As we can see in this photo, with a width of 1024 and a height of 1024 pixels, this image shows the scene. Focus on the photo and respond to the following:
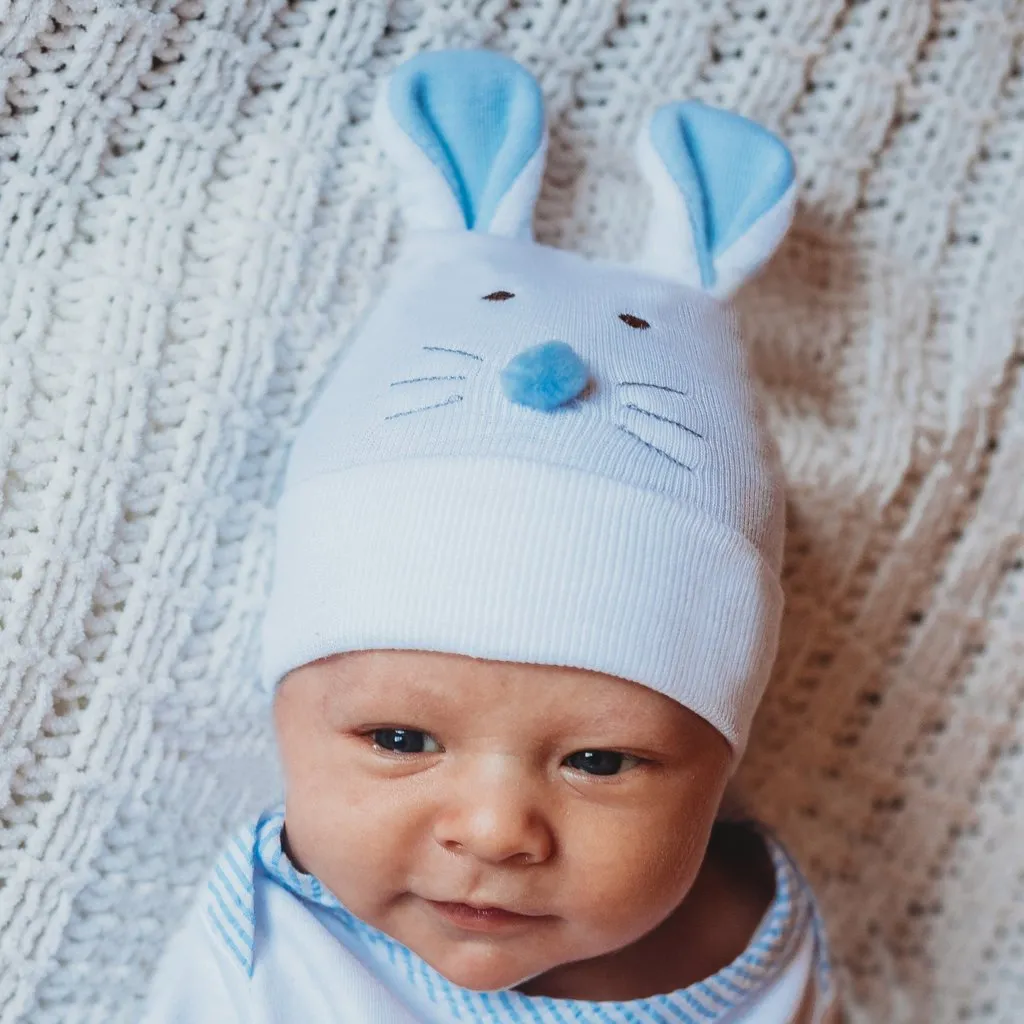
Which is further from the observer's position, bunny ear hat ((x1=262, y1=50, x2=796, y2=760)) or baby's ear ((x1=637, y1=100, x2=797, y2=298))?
baby's ear ((x1=637, y1=100, x2=797, y2=298))

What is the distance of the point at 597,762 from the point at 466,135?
48 centimetres

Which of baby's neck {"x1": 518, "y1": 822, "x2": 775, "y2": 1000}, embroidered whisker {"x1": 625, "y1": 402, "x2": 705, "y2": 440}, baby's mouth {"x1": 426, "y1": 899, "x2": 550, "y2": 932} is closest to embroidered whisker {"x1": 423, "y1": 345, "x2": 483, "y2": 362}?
embroidered whisker {"x1": 625, "y1": 402, "x2": 705, "y2": 440}

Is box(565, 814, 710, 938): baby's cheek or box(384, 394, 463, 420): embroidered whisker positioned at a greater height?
box(384, 394, 463, 420): embroidered whisker

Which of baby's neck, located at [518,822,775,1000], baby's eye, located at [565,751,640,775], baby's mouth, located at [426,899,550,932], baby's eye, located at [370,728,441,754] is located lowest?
baby's neck, located at [518,822,775,1000]

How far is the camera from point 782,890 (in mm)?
1087

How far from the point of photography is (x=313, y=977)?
0.97 m

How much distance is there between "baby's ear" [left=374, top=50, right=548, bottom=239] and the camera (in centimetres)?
99

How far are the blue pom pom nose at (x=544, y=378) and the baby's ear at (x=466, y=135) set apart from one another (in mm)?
192

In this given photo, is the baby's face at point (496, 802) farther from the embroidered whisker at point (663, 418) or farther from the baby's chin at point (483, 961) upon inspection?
the embroidered whisker at point (663, 418)

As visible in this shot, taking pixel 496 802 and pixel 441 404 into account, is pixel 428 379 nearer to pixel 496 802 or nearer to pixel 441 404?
pixel 441 404

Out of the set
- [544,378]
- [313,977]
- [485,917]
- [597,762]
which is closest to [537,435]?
[544,378]

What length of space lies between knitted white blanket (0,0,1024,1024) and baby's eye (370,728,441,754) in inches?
8.2

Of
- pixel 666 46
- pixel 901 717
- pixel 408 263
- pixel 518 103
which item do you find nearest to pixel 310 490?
pixel 408 263

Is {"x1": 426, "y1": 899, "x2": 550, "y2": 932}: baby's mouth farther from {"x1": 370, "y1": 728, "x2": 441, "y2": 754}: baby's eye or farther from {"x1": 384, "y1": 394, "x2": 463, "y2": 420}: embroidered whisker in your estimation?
{"x1": 384, "y1": 394, "x2": 463, "y2": 420}: embroidered whisker
